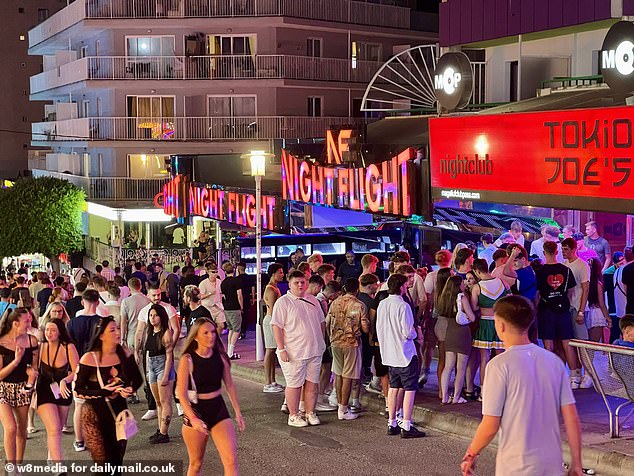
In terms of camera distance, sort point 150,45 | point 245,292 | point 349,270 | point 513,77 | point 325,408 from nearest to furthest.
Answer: point 325,408 → point 349,270 → point 245,292 → point 513,77 → point 150,45

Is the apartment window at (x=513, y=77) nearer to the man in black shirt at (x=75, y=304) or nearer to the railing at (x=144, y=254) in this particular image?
the man in black shirt at (x=75, y=304)

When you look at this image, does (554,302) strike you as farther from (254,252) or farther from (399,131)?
(254,252)

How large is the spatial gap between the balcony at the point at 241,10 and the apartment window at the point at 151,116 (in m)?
3.70

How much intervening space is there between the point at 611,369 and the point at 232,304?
28.8ft

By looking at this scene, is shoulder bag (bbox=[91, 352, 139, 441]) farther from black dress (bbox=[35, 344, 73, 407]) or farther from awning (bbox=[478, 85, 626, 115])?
awning (bbox=[478, 85, 626, 115])

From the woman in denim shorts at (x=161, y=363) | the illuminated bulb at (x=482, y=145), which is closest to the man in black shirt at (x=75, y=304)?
the woman in denim shorts at (x=161, y=363)

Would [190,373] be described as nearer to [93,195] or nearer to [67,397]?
[67,397]

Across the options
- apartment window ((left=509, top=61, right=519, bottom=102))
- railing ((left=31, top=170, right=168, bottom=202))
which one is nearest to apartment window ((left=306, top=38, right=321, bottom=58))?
railing ((left=31, top=170, right=168, bottom=202))

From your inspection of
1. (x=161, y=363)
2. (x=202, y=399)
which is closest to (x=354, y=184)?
(x=161, y=363)

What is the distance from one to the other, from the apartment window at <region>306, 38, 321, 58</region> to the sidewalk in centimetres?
3413

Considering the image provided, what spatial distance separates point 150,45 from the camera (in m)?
49.3

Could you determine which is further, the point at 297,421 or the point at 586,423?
the point at 297,421

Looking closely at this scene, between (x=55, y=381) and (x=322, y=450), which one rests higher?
(x=55, y=381)

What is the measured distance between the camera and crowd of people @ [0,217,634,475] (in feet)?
32.5
